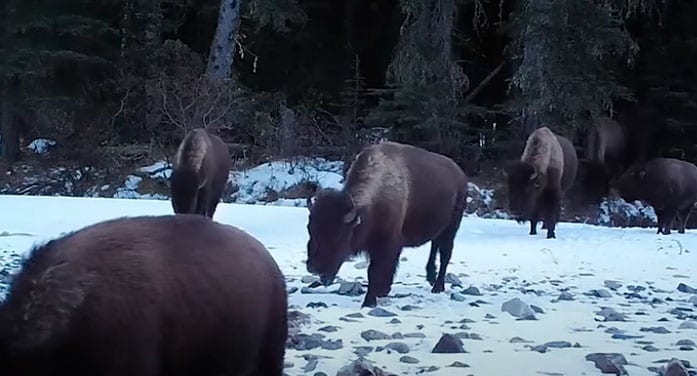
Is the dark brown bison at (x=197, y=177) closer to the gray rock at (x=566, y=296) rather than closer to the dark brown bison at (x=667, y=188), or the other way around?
the gray rock at (x=566, y=296)

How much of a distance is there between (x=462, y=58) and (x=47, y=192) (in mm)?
10493

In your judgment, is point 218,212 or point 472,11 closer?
point 218,212

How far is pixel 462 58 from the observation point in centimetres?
2544

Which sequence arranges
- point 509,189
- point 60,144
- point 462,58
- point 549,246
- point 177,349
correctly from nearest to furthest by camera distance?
1. point 177,349
2. point 549,246
3. point 509,189
4. point 60,144
5. point 462,58

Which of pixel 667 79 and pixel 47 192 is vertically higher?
pixel 667 79

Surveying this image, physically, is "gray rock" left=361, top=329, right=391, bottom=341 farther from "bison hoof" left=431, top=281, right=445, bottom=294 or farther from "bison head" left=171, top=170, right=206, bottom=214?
"bison head" left=171, top=170, right=206, bottom=214

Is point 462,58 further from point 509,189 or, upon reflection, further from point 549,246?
point 549,246

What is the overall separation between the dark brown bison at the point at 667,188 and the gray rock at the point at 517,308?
26.0 feet

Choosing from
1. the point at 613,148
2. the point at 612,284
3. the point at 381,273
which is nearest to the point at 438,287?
the point at 381,273

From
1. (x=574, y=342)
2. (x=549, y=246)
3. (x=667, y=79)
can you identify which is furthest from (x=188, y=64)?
(x=574, y=342)

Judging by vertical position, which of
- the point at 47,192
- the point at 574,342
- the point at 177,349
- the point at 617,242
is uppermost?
the point at 177,349

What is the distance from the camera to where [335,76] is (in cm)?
2672

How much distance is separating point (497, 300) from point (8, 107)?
17.7 meters

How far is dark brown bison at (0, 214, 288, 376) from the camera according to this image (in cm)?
355
